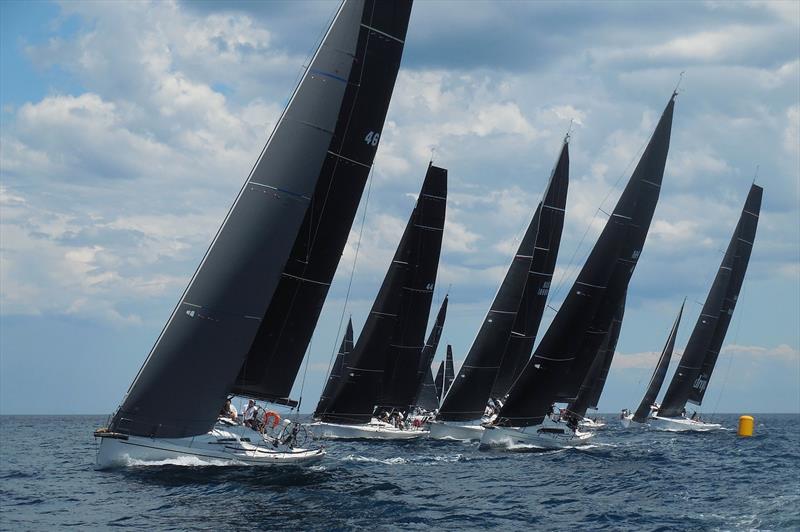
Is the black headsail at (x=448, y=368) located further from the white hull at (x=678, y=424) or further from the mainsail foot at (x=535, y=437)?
the mainsail foot at (x=535, y=437)

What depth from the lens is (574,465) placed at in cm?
3469

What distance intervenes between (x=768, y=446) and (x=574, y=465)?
73.1 feet

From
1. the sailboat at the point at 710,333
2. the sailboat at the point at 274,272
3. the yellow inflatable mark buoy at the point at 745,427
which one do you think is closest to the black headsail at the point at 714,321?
the sailboat at the point at 710,333

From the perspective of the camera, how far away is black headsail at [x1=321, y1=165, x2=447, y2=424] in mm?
44031

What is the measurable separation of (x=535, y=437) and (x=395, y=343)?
9.03 m

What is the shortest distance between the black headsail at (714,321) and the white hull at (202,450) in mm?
43726

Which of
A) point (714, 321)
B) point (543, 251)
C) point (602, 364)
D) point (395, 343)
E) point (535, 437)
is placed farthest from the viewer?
point (714, 321)

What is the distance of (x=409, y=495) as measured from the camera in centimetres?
2541

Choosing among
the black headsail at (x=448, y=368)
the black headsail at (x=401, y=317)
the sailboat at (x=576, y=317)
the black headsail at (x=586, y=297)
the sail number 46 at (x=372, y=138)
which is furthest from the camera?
the black headsail at (x=448, y=368)

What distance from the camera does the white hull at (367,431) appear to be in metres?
44.1

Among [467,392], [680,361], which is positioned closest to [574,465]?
Result: [467,392]

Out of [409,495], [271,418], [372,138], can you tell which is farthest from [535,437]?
[372,138]

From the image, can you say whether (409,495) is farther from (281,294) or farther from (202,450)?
(281,294)

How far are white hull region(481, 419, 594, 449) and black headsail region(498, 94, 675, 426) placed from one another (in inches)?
19.3
